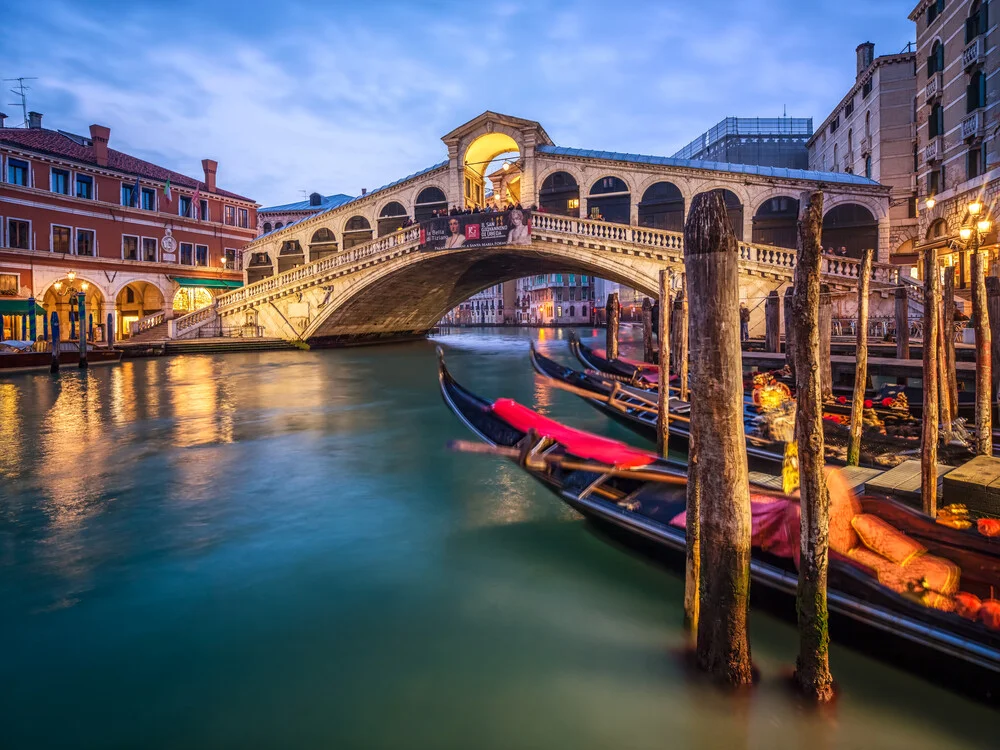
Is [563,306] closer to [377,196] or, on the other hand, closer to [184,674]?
[377,196]

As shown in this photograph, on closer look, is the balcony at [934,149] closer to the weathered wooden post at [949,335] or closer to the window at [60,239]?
the weathered wooden post at [949,335]

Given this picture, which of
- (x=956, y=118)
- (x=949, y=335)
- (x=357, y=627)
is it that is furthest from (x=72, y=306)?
(x=956, y=118)

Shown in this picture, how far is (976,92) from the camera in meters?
12.1

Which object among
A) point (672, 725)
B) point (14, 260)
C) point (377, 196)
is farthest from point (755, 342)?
point (14, 260)

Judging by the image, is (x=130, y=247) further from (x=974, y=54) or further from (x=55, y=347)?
(x=974, y=54)

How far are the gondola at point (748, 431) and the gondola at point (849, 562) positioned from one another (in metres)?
1.52

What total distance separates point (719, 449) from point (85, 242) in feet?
69.1

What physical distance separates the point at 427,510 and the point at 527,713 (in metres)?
2.20

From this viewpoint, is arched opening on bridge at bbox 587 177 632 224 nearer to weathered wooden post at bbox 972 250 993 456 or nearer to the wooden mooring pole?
weathered wooden post at bbox 972 250 993 456

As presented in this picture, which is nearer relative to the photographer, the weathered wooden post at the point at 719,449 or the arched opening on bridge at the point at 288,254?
the weathered wooden post at the point at 719,449

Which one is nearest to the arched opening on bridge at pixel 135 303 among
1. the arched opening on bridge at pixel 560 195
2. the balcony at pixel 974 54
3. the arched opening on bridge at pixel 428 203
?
the arched opening on bridge at pixel 428 203

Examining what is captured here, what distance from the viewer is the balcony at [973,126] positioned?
11805 millimetres

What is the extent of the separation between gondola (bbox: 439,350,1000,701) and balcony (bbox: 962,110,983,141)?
44.0 feet

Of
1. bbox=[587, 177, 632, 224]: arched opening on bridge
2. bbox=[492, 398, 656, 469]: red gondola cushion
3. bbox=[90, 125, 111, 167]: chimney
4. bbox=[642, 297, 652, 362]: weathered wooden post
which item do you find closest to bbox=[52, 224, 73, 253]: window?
bbox=[90, 125, 111, 167]: chimney
